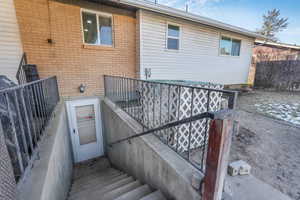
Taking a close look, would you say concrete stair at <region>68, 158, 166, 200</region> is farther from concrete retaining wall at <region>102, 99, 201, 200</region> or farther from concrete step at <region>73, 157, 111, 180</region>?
concrete retaining wall at <region>102, 99, 201, 200</region>

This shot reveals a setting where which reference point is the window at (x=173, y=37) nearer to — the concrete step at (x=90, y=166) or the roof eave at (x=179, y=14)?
the roof eave at (x=179, y=14)

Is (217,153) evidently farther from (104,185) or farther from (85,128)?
(85,128)

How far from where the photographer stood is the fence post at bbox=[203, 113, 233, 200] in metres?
1.15

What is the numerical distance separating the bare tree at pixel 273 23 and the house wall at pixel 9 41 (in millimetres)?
30322

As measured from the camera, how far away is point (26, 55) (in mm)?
3973

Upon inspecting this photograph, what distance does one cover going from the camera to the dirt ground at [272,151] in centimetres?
221

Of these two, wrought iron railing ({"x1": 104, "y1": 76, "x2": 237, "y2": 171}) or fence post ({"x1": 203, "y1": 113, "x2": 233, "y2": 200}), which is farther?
wrought iron railing ({"x1": 104, "y1": 76, "x2": 237, "y2": 171})

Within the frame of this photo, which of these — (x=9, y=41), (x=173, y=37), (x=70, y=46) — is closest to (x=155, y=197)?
(x=70, y=46)

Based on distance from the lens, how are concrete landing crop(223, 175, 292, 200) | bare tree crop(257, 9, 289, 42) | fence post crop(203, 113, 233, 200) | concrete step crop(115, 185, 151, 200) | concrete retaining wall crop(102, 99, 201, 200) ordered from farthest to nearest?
bare tree crop(257, 9, 289, 42) → concrete step crop(115, 185, 151, 200) → concrete landing crop(223, 175, 292, 200) → concrete retaining wall crop(102, 99, 201, 200) → fence post crop(203, 113, 233, 200)

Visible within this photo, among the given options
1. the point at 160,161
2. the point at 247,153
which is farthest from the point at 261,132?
the point at 160,161

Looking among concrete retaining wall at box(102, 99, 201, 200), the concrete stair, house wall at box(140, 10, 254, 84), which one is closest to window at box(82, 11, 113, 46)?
house wall at box(140, 10, 254, 84)

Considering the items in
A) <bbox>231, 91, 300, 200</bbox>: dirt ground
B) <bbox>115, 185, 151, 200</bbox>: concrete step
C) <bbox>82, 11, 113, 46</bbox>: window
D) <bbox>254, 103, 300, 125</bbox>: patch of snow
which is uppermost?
<bbox>82, 11, 113, 46</bbox>: window

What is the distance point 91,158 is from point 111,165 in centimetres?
96

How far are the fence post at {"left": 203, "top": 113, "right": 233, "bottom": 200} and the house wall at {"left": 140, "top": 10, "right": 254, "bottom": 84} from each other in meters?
4.69
